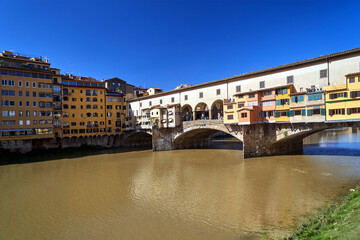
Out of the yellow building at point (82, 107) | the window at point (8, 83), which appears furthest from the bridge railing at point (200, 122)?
the window at point (8, 83)

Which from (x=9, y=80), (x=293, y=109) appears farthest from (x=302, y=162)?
(x=9, y=80)

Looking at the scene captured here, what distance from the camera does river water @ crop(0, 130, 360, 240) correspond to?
38.4 ft

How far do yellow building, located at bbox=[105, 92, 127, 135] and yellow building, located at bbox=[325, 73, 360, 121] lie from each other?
45.2 m

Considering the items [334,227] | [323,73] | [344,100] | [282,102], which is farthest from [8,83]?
[344,100]

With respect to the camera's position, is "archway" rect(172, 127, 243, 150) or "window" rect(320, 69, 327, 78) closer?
"window" rect(320, 69, 327, 78)

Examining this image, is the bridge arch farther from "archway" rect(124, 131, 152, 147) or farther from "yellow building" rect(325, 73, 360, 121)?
"yellow building" rect(325, 73, 360, 121)

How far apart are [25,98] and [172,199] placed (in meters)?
38.6

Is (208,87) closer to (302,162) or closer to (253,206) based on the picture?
(302,162)

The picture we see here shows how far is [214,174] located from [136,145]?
37183 mm

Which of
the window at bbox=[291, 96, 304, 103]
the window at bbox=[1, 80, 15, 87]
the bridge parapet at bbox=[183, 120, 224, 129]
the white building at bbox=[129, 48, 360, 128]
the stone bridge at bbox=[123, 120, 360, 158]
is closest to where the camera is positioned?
the white building at bbox=[129, 48, 360, 128]

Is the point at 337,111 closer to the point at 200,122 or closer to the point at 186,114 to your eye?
the point at 200,122

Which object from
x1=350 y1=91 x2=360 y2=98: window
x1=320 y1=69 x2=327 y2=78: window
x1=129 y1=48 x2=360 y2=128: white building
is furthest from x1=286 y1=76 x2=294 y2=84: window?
x1=350 y1=91 x2=360 y2=98: window

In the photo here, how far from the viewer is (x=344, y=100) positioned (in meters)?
22.6

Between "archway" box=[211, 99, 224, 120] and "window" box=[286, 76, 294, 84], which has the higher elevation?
"window" box=[286, 76, 294, 84]
